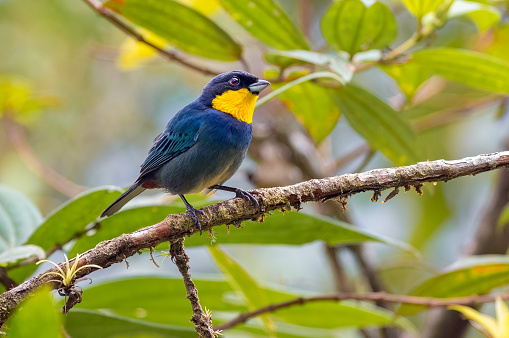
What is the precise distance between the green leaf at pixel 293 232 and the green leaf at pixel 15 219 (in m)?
0.76

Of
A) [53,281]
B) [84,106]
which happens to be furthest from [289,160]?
[84,106]

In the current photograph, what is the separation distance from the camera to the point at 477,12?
3018 mm

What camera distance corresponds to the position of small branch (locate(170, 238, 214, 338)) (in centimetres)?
163

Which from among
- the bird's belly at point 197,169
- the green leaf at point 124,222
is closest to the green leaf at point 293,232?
the green leaf at point 124,222

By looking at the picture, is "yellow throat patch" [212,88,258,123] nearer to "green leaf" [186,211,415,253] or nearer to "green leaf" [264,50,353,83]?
"green leaf" [264,50,353,83]

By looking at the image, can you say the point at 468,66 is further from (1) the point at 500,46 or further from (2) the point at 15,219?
(2) the point at 15,219

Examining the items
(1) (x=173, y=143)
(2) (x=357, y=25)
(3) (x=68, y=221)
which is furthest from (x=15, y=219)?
(2) (x=357, y=25)

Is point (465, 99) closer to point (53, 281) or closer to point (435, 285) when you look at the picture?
point (435, 285)

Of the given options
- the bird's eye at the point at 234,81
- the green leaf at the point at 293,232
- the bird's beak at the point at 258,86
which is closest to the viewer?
the green leaf at the point at 293,232

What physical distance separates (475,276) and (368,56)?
1.16 metres

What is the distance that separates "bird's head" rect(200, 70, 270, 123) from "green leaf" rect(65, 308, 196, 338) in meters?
1.14

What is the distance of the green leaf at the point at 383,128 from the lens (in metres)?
2.64

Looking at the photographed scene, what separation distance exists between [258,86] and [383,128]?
75cm

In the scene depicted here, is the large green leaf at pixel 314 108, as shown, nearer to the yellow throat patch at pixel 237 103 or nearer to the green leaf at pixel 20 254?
the yellow throat patch at pixel 237 103
